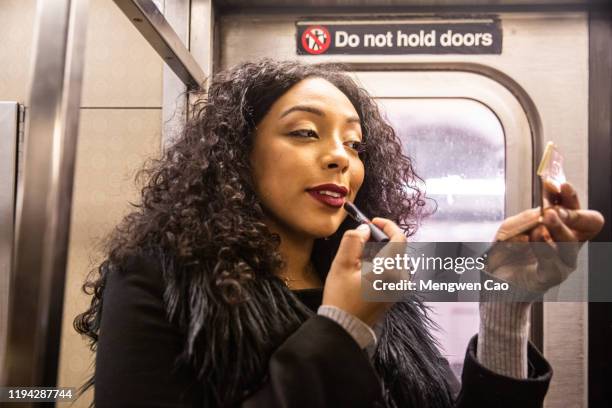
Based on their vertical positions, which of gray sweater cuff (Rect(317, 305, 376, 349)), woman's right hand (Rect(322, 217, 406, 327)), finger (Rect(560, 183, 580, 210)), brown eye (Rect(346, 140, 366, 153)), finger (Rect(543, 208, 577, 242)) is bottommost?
gray sweater cuff (Rect(317, 305, 376, 349))

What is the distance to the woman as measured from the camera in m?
0.64

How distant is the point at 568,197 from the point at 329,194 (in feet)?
1.15

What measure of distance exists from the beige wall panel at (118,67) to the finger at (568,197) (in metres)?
0.93

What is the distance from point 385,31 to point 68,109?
911mm

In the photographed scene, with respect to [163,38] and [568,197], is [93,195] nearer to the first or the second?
[163,38]

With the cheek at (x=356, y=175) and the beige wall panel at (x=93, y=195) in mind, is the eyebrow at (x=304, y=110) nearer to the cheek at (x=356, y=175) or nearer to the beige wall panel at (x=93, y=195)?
the cheek at (x=356, y=175)

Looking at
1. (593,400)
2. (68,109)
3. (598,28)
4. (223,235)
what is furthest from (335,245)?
(598,28)

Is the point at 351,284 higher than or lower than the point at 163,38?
lower

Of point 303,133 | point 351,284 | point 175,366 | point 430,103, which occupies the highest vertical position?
point 430,103

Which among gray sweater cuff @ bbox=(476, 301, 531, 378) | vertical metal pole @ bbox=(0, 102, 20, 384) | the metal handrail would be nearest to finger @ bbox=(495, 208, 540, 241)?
gray sweater cuff @ bbox=(476, 301, 531, 378)

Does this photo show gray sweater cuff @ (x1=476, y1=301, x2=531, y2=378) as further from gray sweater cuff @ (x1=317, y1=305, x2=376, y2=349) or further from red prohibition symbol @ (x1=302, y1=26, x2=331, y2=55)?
red prohibition symbol @ (x1=302, y1=26, x2=331, y2=55)

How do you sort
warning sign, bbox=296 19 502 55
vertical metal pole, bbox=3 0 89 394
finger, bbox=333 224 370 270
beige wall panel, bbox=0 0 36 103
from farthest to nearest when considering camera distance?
warning sign, bbox=296 19 502 55 < beige wall panel, bbox=0 0 36 103 < finger, bbox=333 224 370 270 < vertical metal pole, bbox=3 0 89 394

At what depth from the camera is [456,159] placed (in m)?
1.29

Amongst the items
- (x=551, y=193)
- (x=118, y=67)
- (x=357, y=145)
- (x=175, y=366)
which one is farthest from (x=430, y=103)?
(x=175, y=366)
